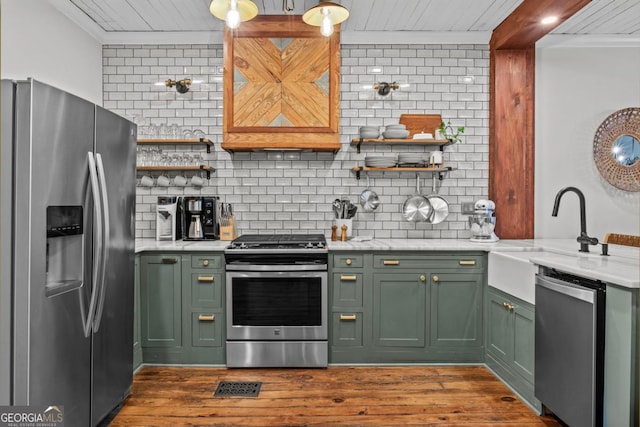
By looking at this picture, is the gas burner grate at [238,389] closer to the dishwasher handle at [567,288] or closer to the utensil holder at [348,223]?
the utensil holder at [348,223]

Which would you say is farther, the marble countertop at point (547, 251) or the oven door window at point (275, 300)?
the oven door window at point (275, 300)

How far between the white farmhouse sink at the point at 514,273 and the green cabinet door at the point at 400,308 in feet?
1.64

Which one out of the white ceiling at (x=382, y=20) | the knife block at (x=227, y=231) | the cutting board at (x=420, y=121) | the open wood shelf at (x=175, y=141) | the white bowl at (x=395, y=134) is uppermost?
the white ceiling at (x=382, y=20)

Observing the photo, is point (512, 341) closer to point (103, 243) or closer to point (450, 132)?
point (450, 132)

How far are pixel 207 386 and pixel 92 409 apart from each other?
833mm

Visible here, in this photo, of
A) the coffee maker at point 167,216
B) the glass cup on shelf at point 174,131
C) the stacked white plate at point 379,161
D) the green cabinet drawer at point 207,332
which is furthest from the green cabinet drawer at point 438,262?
the glass cup on shelf at point 174,131

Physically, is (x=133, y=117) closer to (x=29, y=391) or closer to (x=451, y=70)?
(x=29, y=391)

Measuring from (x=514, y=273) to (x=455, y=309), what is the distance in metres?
0.60

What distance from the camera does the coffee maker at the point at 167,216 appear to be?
336cm

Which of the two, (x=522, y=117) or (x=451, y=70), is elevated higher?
(x=451, y=70)

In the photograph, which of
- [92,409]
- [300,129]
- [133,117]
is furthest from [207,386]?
[133,117]

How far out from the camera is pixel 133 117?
11.7 ft

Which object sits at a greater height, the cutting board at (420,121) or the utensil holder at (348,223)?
the cutting board at (420,121)

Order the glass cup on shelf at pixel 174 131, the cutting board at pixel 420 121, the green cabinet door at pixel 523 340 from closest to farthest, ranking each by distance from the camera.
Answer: the green cabinet door at pixel 523 340 < the glass cup on shelf at pixel 174 131 < the cutting board at pixel 420 121
